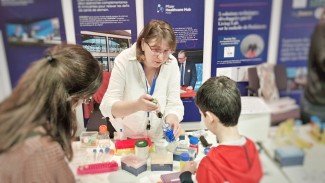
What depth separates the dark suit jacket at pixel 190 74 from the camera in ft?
5.16

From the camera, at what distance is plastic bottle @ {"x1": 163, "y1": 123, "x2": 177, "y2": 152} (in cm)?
156

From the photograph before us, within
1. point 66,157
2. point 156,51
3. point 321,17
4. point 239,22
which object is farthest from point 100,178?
point 321,17

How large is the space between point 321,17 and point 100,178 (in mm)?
1238

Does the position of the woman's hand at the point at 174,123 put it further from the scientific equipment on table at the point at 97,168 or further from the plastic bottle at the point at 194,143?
the scientific equipment on table at the point at 97,168

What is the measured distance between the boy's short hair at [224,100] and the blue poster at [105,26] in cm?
52

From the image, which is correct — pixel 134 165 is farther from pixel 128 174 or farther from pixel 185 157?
pixel 185 157

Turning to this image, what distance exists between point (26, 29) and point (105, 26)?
359mm

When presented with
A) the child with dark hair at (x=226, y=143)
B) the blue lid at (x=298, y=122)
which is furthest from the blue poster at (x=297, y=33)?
the child with dark hair at (x=226, y=143)

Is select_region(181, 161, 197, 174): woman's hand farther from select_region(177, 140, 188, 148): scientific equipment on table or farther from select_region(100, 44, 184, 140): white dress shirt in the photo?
select_region(100, 44, 184, 140): white dress shirt

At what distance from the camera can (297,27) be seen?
111 centimetres

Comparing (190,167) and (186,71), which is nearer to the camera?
(190,167)

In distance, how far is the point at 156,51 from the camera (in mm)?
1419

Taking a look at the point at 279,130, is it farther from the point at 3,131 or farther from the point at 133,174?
the point at 3,131

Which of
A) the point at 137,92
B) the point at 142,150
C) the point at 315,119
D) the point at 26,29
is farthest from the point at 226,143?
the point at 26,29
